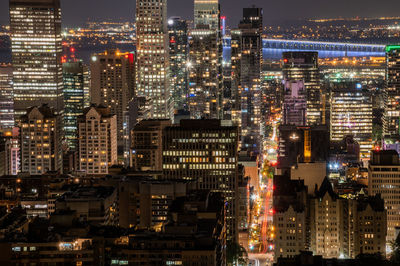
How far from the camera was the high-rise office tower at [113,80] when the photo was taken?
12669cm

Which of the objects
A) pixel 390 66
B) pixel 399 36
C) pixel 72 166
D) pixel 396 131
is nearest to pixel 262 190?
pixel 72 166

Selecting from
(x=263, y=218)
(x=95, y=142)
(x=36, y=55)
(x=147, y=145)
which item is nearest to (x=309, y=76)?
(x=36, y=55)

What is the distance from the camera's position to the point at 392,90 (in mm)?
129500

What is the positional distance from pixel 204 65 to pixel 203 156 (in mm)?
54146

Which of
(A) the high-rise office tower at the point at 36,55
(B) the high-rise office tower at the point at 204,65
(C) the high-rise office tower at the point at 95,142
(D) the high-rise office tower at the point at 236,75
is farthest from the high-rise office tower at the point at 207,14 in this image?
(C) the high-rise office tower at the point at 95,142

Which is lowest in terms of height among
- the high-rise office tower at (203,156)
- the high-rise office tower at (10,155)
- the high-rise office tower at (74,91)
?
the high-rise office tower at (10,155)

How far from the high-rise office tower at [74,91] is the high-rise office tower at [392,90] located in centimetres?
3328

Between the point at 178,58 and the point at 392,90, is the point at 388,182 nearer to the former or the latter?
the point at 392,90

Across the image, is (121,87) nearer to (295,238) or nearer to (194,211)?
(295,238)

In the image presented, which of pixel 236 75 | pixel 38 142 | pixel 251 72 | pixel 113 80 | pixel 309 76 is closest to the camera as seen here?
pixel 38 142

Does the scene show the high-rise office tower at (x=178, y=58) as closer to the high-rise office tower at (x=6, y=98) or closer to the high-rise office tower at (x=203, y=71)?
the high-rise office tower at (x=203, y=71)

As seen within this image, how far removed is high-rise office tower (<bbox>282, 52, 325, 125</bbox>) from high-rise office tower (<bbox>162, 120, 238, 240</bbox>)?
210 feet

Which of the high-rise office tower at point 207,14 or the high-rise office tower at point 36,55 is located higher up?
the high-rise office tower at point 207,14

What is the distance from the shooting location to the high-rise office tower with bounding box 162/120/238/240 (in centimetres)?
7106
